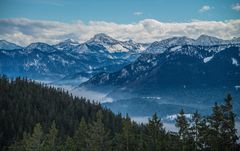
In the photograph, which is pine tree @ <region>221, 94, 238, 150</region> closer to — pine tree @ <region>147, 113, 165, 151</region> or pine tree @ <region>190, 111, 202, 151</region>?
pine tree @ <region>190, 111, 202, 151</region>

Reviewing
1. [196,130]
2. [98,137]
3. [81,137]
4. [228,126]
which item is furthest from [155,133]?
[81,137]

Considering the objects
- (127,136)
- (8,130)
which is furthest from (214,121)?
(8,130)

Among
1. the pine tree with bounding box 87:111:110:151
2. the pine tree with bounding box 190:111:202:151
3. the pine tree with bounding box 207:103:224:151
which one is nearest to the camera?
the pine tree with bounding box 207:103:224:151

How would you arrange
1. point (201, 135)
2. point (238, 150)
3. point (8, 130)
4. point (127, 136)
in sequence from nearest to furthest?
point (238, 150) < point (201, 135) < point (127, 136) < point (8, 130)

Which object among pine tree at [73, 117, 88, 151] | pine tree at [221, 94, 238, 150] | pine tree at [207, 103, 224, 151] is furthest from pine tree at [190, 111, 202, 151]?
pine tree at [73, 117, 88, 151]

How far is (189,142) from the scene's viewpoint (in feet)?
222

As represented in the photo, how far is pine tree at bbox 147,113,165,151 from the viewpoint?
75750 millimetres

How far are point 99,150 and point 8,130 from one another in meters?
108

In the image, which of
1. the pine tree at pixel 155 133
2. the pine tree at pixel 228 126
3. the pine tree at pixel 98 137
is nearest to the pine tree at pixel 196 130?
the pine tree at pixel 228 126

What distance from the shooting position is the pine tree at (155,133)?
75750 mm

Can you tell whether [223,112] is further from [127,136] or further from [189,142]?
[127,136]

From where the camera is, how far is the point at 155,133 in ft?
255

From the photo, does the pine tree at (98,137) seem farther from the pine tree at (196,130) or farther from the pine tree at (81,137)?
the pine tree at (196,130)

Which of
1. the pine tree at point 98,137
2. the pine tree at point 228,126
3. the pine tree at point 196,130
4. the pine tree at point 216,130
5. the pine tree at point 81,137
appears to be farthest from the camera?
the pine tree at point 81,137
